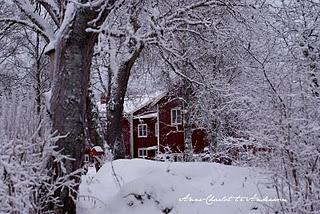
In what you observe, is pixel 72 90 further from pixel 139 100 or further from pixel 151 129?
pixel 151 129

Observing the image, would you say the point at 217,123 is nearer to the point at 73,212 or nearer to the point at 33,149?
the point at 73,212

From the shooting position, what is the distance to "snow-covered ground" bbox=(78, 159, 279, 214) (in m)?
6.79

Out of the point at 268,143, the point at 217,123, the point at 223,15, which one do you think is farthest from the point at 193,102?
the point at 268,143

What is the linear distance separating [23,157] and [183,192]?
Answer: 2.79 metres

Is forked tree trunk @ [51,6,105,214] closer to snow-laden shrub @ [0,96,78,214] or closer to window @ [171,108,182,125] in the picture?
snow-laden shrub @ [0,96,78,214]

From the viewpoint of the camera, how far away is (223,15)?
12078mm

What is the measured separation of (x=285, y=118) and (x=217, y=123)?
12854 millimetres

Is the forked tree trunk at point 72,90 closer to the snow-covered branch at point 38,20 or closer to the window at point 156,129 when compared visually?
the snow-covered branch at point 38,20

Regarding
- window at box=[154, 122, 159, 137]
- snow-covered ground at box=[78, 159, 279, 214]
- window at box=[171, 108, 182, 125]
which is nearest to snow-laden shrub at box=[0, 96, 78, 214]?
snow-covered ground at box=[78, 159, 279, 214]

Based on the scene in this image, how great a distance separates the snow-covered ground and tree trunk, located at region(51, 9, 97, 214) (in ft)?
2.32

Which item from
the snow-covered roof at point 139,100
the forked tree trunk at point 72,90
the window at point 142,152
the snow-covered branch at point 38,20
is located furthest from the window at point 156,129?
the forked tree trunk at point 72,90

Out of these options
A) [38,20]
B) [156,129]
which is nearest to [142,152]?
[156,129]

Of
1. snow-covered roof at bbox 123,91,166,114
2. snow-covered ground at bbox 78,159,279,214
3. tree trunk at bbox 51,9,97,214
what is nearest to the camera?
snow-covered ground at bbox 78,159,279,214

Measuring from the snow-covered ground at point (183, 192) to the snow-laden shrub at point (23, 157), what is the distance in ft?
4.79
